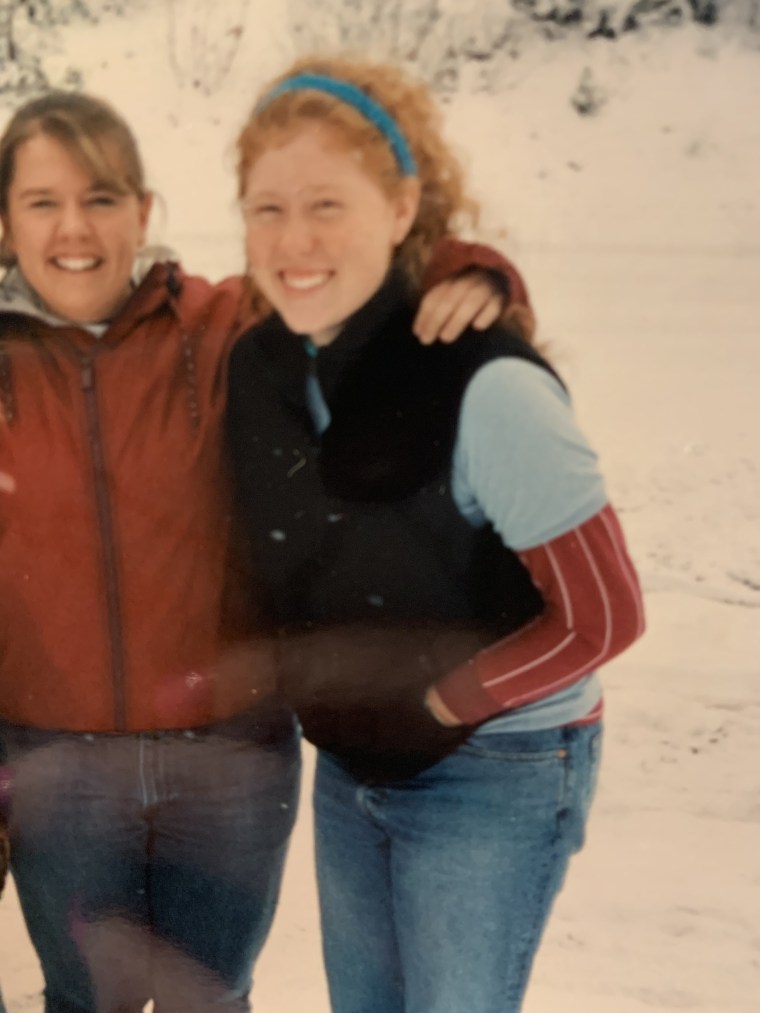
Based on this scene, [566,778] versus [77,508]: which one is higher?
[77,508]

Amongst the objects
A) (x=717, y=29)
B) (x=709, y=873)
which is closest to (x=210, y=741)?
(x=709, y=873)

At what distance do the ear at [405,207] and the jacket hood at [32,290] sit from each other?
24cm

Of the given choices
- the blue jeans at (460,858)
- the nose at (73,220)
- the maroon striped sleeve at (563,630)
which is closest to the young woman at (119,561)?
the nose at (73,220)

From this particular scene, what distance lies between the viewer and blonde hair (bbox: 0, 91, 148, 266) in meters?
0.83

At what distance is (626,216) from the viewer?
0.84 m

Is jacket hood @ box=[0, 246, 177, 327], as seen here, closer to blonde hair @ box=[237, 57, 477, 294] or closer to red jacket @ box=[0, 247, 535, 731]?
red jacket @ box=[0, 247, 535, 731]

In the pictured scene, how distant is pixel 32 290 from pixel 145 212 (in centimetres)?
14

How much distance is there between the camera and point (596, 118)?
0.82m

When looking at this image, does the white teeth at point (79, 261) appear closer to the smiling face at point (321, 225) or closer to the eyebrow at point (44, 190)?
the eyebrow at point (44, 190)

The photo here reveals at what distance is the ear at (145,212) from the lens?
0.86 meters

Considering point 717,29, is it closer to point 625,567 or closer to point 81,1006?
point 625,567

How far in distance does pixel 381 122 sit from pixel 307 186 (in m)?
0.09

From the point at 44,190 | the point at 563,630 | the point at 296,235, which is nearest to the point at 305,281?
the point at 296,235

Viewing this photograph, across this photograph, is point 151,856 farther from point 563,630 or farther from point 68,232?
point 68,232
